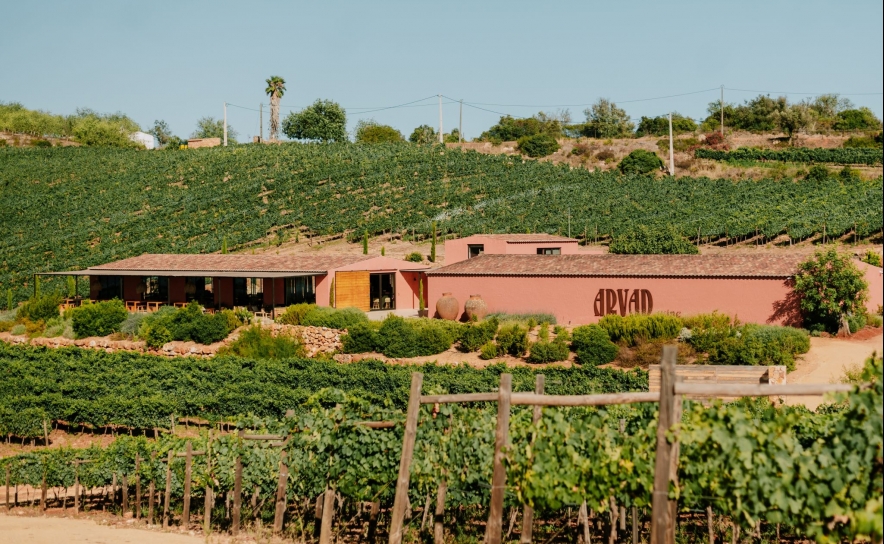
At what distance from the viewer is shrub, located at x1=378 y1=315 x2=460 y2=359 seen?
1134 inches

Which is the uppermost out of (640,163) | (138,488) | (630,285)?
(640,163)

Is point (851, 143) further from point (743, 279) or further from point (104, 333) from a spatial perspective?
point (104, 333)

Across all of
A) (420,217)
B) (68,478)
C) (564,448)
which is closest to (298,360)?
(68,478)

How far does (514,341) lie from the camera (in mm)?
28156

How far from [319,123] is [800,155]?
55540 millimetres

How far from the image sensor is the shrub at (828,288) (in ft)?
89.9

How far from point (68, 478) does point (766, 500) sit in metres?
14.0

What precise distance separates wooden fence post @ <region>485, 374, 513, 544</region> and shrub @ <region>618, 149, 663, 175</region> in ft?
216

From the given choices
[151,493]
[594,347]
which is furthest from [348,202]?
[151,493]

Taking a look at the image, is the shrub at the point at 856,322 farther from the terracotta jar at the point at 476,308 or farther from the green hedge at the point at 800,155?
the green hedge at the point at 800,155

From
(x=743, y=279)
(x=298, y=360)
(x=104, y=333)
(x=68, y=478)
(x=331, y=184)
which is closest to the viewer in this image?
(x=68, y=478)

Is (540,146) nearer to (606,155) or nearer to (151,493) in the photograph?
(606,155)

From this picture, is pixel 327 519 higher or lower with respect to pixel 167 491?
higher

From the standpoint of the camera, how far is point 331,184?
231 ft
